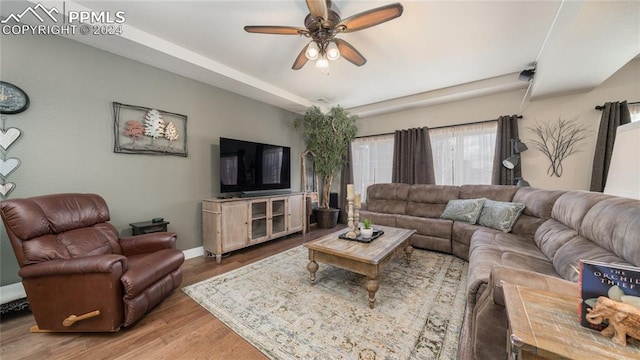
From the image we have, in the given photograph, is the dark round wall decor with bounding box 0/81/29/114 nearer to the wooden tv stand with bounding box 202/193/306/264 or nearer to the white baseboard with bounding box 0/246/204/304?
the white baseboard with bounding box 0/246/204/304

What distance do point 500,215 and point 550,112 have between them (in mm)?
1892

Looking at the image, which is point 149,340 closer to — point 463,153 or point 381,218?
point 381,218

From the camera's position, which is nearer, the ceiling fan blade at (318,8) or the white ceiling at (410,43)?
the ceiling fan blade at (318,8)

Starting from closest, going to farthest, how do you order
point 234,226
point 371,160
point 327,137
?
point 234,226 < point 327,137 < point 371,160

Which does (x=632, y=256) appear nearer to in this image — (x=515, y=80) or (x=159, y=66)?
(x=515, y=80)

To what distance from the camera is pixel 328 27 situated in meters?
1.83

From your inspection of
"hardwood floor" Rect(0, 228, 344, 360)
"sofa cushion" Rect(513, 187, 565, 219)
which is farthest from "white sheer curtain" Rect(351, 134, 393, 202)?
"hardwood floor" Rect(0, 228, 344, 360)

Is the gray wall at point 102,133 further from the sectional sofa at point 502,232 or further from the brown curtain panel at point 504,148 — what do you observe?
the brown curtain panel at point 504,148

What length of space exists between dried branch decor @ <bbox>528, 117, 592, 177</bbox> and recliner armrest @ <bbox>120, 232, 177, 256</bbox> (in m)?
5.07

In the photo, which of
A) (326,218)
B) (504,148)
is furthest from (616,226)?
(326,218)

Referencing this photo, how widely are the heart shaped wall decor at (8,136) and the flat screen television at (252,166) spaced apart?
1746 mm

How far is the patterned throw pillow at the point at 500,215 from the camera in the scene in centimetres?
262

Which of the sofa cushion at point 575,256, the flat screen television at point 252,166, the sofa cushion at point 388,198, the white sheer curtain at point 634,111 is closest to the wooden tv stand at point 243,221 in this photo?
the flat screen television at point 252,166

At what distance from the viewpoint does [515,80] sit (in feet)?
10.3
